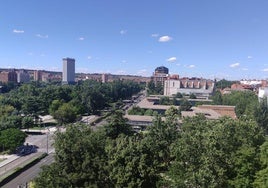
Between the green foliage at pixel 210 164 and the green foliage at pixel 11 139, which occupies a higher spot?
the green foliage at pixel 210 164

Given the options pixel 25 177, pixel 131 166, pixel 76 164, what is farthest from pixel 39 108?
pixel 131 166

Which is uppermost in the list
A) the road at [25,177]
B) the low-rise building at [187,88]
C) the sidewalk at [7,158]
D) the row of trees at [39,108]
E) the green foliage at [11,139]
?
the low-rise building at [187,88]

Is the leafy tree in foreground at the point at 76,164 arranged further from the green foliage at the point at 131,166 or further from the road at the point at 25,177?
the road at the point at 25,177

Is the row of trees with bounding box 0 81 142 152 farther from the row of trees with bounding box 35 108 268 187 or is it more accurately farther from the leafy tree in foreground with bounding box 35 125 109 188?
the row of trees with bounding box 35 108 268 187

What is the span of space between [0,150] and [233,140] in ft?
114

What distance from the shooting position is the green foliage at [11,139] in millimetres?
41594

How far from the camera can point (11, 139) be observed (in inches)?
1644

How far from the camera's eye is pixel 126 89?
417ft

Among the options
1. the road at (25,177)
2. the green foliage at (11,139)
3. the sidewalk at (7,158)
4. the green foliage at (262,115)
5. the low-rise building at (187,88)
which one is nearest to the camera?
the road at (25,177)

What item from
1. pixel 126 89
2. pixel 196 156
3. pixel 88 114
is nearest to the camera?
pixel 196 156

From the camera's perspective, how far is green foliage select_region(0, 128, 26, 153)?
41.6 m

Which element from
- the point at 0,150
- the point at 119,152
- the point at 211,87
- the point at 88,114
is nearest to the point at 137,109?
the point at 88,114

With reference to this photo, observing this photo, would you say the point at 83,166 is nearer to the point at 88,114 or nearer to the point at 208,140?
the point at 208,140

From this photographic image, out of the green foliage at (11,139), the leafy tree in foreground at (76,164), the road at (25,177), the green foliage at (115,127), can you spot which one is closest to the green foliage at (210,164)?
the leafy tree in foreground at (76,164)
